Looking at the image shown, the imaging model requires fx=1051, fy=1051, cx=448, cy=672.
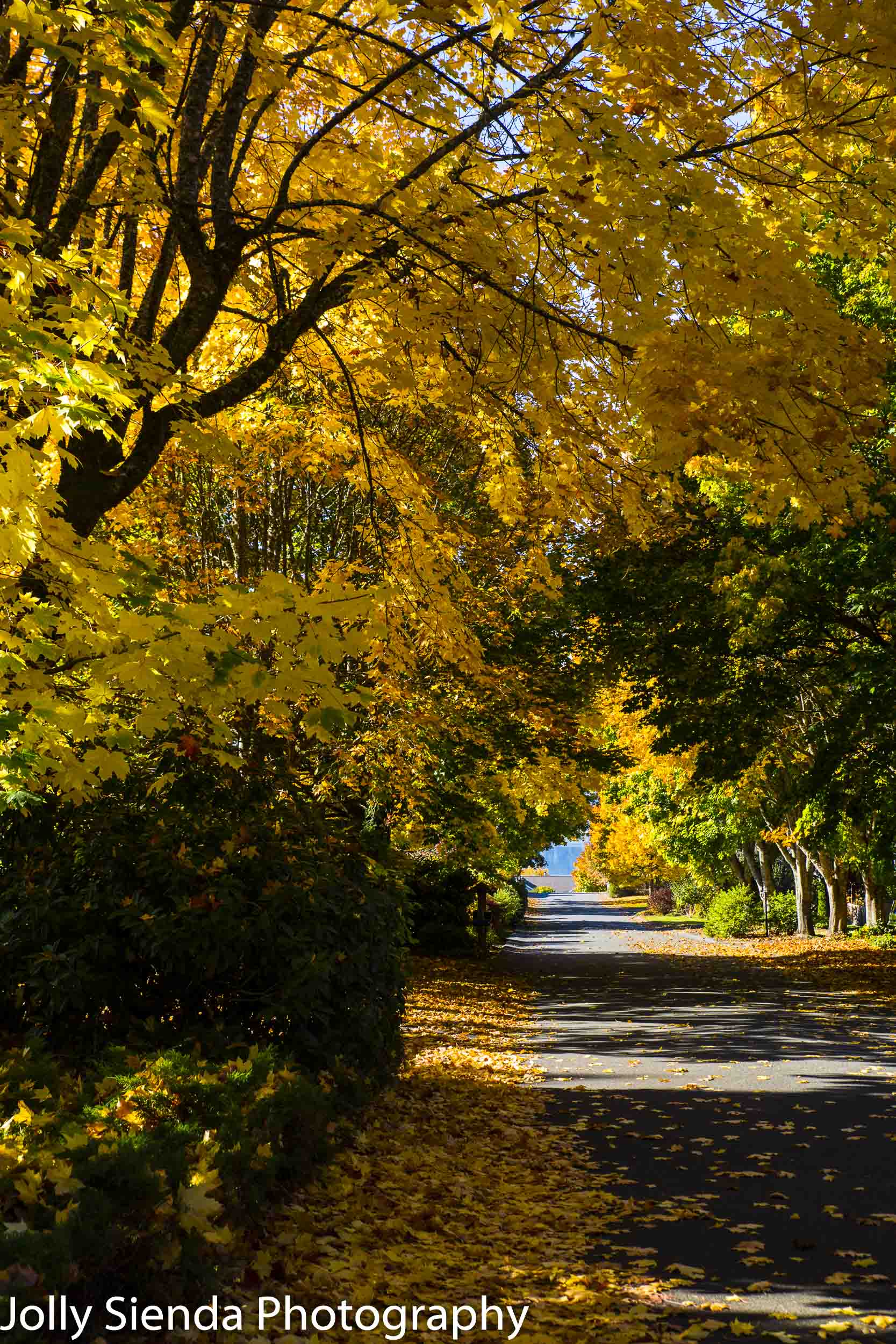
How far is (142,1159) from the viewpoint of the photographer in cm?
369

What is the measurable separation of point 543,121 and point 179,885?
4.57 meters

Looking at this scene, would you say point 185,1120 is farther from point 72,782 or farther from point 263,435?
point 263,435

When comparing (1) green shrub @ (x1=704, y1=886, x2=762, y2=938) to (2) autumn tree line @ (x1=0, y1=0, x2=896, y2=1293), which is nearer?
(2) autumn tree line @ (x1=0, y1=0, x2=896, y2=1293)

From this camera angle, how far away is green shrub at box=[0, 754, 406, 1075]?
6.10 m

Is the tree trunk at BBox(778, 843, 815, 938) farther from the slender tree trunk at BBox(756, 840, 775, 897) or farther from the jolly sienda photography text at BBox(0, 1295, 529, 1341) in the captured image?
the jolly sienda photography text at BBox(0, 1295, 529, 1341)

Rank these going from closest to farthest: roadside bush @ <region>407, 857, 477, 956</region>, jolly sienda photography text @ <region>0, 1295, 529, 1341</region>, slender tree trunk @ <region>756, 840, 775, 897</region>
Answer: jolly sienda photography text @ <region>0, 1295, 529, 1341</region> → roadside bush @ <region>407, 857, 477, 956</region> → slender tree trunk @ <region>756, 840, 775, 897</region>

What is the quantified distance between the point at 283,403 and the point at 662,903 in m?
52.4

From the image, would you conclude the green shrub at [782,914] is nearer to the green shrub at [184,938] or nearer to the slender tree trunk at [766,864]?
the slender tree trunk at [766,864]

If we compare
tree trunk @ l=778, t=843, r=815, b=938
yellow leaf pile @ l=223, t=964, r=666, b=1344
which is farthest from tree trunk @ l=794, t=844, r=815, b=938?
yellow leaf pile @ l=223, t=964, r=666, b=1344

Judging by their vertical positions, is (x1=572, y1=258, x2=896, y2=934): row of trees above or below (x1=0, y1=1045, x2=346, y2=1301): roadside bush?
above

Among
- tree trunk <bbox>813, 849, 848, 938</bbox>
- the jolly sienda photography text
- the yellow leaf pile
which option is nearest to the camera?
the jolly sienda photography text

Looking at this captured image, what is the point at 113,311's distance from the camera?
4551 mm

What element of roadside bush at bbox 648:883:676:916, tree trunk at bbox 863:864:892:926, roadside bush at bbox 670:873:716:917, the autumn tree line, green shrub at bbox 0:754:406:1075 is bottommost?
roadside bush at bbox 648:883:676:916

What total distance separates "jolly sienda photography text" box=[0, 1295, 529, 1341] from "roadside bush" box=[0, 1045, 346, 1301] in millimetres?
73
